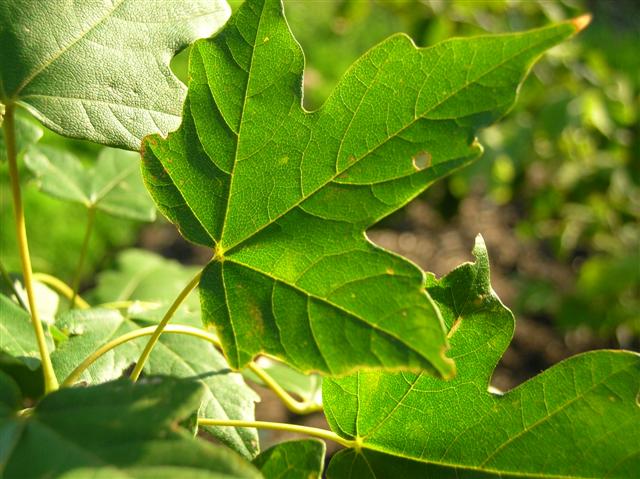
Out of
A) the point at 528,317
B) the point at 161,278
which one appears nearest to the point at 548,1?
the point at 528,317

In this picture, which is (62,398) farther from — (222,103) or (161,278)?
(161,278)

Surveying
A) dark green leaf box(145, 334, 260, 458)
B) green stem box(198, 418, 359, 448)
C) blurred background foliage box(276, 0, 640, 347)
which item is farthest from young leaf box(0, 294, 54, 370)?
blurred background foliage box(276, 0, 640, 347)

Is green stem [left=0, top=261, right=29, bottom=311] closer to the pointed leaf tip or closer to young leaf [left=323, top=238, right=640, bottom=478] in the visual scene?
young leaf [left=323, top=238, right=640, bottom=478]

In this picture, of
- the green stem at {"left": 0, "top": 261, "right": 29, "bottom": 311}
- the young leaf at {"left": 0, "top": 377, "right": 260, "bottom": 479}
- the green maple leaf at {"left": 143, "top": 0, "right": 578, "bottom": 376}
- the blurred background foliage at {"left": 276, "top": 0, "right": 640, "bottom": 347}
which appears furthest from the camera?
the blurred background foliage at {"left": 276, "top": 0, "right": 640, "bottom": 347}

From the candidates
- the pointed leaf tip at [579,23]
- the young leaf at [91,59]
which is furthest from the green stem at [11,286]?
the pointed leaf tip at [579,23]

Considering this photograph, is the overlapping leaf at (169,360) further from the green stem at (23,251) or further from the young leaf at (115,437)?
the young leaf at (115,437)

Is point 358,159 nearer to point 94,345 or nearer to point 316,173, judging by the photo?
point 316,173
